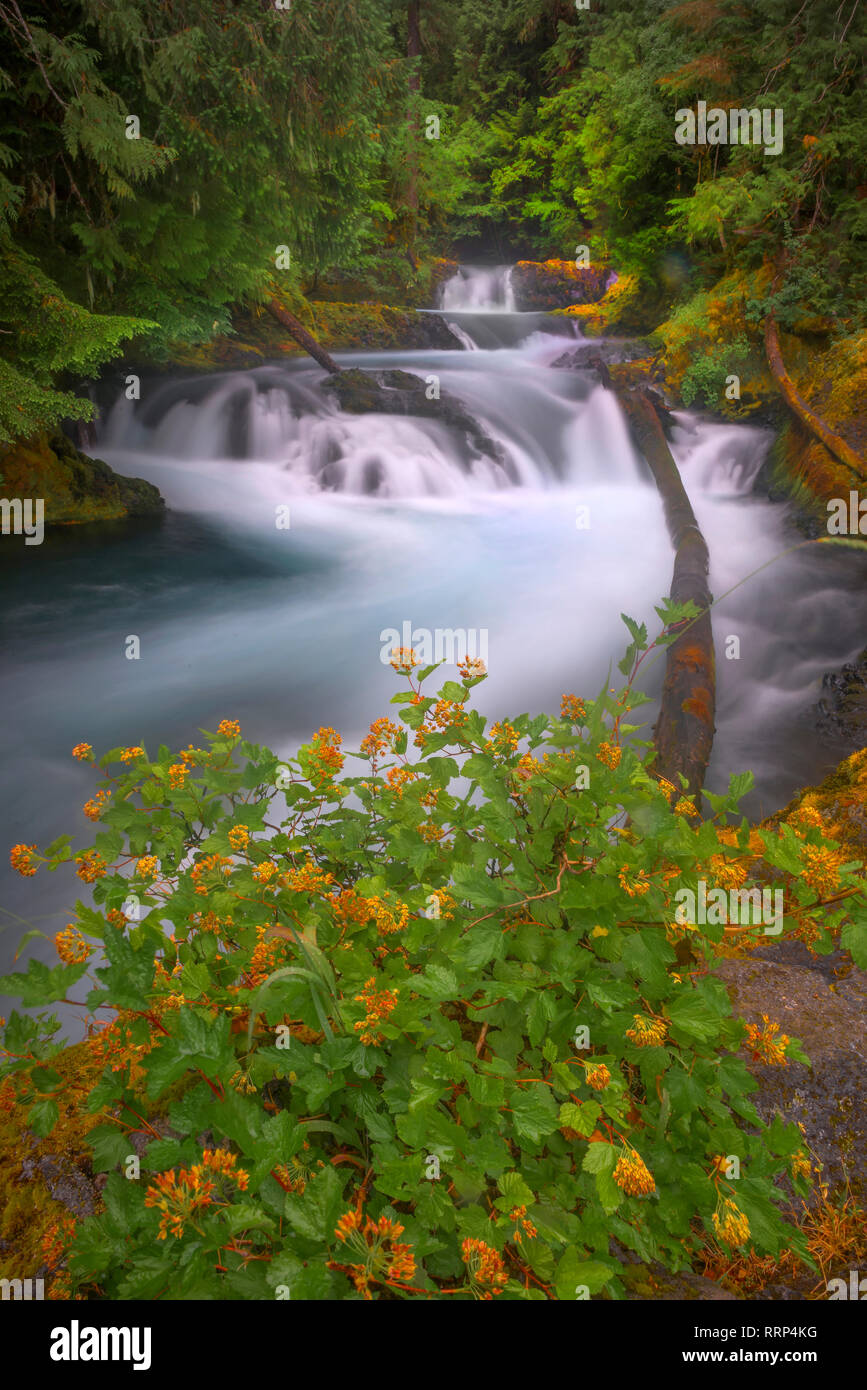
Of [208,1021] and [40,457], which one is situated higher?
[40,457]

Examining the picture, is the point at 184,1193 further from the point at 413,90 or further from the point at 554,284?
the point at 554,284

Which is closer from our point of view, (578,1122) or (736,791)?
(578,1122)

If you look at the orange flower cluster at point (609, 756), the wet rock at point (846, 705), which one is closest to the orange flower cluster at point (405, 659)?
the orange flower cluster at point (609, 756)

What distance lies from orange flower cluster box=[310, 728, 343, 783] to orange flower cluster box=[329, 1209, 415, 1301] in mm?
651

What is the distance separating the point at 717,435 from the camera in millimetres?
4984

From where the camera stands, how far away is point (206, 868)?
103 centimetres

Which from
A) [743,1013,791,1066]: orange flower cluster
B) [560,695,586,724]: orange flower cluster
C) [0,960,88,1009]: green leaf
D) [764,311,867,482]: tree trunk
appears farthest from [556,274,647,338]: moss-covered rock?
[0,960,88,1009]: green leaf

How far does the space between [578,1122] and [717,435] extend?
17.6 ft

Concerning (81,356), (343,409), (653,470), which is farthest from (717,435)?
(81,356)

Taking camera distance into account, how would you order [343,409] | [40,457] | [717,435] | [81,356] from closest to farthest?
1. [81,356]
2. [40,457]
3. [717,435]
4. [343,409]

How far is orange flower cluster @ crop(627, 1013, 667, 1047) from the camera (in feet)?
2.61

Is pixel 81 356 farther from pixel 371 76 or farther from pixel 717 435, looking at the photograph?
pixel 717 435

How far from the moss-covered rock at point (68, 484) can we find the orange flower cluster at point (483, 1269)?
472 centimetres

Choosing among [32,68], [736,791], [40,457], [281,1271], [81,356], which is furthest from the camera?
[40,457]
